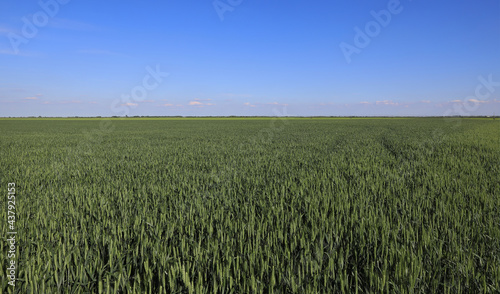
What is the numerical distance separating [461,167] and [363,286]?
8.68 meters

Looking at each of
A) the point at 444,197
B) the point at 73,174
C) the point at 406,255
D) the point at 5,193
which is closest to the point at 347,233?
the point at 406,255

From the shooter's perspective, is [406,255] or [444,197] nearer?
[406,255]

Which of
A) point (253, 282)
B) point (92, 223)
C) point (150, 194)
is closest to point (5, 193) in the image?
point (150, 194)

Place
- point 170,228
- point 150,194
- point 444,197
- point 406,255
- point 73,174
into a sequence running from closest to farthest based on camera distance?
1. point 406,255
2. point 170,228
3. point 444,197
4. point 150,194
5. point 73,174

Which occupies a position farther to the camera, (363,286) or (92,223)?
(92,223)

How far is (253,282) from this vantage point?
8.02 feet

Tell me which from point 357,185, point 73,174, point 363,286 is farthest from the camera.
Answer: point 73,174

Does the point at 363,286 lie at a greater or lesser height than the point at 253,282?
lesser

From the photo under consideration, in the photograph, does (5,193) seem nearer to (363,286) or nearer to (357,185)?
(363,286)

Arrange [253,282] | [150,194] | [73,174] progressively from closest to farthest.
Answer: [253,282] → [150,194] → [73,174]

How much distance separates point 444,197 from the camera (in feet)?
17.9

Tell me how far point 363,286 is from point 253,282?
1.13 metres

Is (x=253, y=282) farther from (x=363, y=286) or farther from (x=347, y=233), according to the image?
(x=347, y=233)

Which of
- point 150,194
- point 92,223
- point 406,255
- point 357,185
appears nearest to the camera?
point 406,255
